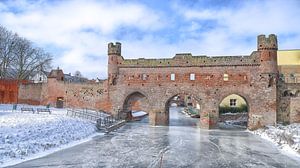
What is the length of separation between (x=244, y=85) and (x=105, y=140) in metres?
17.7

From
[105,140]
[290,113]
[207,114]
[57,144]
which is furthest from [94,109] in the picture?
[290,113]

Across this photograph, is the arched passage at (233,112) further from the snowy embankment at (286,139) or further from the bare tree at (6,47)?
the bare tree at (6,47)

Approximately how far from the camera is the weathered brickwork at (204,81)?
32.6 meters

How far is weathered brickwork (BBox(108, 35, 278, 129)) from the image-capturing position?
32.6 meters

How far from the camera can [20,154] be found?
50.6 ft

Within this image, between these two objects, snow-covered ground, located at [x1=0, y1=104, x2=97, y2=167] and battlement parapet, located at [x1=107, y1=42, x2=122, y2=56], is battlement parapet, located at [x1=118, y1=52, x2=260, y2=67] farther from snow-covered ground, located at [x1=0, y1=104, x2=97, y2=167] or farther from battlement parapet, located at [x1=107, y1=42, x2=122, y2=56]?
snow-covered ground, located at [x1=0, y1=104, x2=97, y2=167]

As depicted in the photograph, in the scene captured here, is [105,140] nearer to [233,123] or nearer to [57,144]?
[57,144]

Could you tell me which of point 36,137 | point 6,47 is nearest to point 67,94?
point 6,47

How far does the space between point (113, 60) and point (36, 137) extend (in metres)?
20.4

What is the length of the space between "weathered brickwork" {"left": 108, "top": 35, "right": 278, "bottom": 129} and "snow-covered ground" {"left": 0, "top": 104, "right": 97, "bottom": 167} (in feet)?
39.4

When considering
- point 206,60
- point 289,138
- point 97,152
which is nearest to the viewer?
point 97,152

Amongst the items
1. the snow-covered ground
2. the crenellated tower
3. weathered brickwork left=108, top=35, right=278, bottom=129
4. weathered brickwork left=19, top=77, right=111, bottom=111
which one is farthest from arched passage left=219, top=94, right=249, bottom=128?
the snow-covered ground

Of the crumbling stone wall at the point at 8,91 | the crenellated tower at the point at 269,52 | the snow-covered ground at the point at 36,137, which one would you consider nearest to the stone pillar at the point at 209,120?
the crenellated tower at the point at 269,52

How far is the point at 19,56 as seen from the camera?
2012 inches
